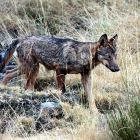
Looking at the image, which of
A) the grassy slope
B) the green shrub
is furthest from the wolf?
the green shrub

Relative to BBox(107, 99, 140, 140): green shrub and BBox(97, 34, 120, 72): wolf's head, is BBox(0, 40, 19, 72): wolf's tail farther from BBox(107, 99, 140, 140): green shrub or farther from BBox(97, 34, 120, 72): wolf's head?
BBox(107, 99, 140, 140): green shrub

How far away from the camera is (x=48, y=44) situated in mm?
7355

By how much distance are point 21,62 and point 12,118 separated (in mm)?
1877

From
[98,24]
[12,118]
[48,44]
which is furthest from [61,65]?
[98,24]

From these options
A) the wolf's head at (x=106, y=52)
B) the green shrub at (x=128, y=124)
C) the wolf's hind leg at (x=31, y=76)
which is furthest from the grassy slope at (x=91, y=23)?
the green shrub at (x=128, y=124)

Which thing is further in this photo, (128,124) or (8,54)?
(8,54)

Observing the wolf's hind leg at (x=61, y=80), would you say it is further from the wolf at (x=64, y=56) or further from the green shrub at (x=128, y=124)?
the green shrub at (x=128, y=124)

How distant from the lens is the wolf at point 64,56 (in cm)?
682

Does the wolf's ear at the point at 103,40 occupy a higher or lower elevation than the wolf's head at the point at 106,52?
higher

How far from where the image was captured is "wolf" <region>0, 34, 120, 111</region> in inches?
269

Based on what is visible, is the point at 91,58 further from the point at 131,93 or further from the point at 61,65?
the point at 131,93

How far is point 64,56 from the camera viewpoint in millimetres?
7051

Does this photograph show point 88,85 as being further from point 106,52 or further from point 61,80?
point 106,52

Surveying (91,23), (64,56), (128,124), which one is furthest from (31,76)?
(128,124)
